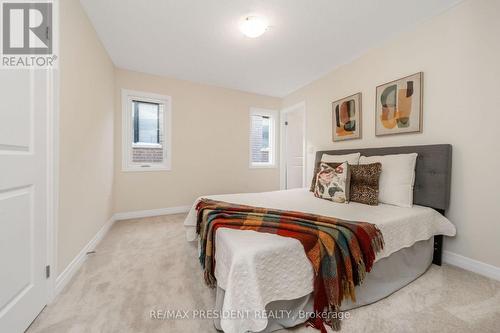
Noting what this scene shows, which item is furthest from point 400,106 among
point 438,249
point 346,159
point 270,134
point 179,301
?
point 179,301

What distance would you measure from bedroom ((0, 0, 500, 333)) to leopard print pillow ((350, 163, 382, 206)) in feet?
0.05

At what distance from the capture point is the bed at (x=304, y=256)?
0.97 m

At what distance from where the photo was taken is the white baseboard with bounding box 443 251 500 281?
1.59 m

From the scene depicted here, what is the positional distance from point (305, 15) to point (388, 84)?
1.28m

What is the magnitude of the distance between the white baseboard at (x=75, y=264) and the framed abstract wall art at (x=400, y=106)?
3480 mm

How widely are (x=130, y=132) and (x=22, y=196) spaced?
7.89ft

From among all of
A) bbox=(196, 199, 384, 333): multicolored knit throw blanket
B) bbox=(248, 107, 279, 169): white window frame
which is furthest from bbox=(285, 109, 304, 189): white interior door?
bbox=(196, 199, 384, 333): multicolored knit throw blanket

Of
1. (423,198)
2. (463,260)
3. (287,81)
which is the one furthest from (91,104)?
(463,260)

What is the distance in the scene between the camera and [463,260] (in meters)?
1.75

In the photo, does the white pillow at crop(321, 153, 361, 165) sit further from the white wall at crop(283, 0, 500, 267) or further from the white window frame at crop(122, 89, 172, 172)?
the white window frame at crop(122, 89, 172, 172)

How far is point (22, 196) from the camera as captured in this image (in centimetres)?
110

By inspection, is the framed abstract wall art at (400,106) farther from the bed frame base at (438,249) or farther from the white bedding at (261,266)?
the white bedding at (261,266)

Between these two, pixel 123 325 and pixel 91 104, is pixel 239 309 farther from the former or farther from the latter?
pixel 91 104

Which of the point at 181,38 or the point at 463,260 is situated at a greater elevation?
the point at 181,38
